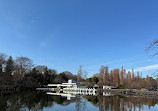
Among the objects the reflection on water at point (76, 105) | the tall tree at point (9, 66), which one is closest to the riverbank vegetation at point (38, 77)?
the tall tree at point (9, 66)

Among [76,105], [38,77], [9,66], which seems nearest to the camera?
[76,105]

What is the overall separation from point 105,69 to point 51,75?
82.8 feet

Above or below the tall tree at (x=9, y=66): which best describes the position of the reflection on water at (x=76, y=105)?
below

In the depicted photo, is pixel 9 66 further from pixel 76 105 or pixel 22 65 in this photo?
pixel 76 105

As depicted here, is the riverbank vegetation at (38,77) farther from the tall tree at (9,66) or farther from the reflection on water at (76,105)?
the reflection on water at (76,105)

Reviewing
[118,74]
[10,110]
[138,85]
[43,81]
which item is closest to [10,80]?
[43,81]

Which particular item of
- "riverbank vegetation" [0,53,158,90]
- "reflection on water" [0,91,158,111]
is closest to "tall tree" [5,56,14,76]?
"riverbank vegetation" [0,53,158,90]

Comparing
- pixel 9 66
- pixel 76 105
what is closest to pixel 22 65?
pixel 9 66

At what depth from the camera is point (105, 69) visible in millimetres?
47688

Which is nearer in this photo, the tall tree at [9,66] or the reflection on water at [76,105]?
the reflection on water at [76,105]

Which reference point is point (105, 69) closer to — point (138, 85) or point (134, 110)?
point (138, 85)

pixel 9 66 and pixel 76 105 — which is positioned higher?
pixel 9 66

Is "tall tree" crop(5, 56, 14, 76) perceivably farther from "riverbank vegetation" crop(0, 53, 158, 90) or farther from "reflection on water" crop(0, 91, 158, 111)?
"reflection on water" crop(0, 91, 158, 111)

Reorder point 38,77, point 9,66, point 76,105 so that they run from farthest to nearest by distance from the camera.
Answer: point 38,77 < point 9,66 < point 76,105
